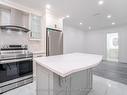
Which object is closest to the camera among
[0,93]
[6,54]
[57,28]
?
[0,93]

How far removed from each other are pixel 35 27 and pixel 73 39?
427cm

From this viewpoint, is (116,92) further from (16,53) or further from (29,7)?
(29,7)

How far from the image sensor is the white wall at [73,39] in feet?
22.4

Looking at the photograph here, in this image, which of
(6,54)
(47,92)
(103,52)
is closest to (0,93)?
(6,54)

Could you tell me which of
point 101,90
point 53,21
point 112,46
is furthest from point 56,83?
point 112,46

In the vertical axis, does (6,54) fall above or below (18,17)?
below

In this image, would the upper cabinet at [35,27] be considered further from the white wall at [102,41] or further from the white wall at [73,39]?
the white wall at [102,41]

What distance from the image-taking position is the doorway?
7.16 metres

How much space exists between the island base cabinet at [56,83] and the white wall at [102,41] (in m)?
6.02

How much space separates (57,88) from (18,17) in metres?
2.99

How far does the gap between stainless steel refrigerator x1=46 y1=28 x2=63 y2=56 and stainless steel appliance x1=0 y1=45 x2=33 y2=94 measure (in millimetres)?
958

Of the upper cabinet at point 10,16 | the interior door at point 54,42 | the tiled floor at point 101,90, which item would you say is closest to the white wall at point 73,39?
the interior door at point 54,42

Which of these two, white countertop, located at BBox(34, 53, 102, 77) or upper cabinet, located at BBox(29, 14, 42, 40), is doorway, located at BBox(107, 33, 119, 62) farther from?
white countertop, located at BBox(34, 53, 102, 77)

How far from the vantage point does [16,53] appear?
9.01 feet
